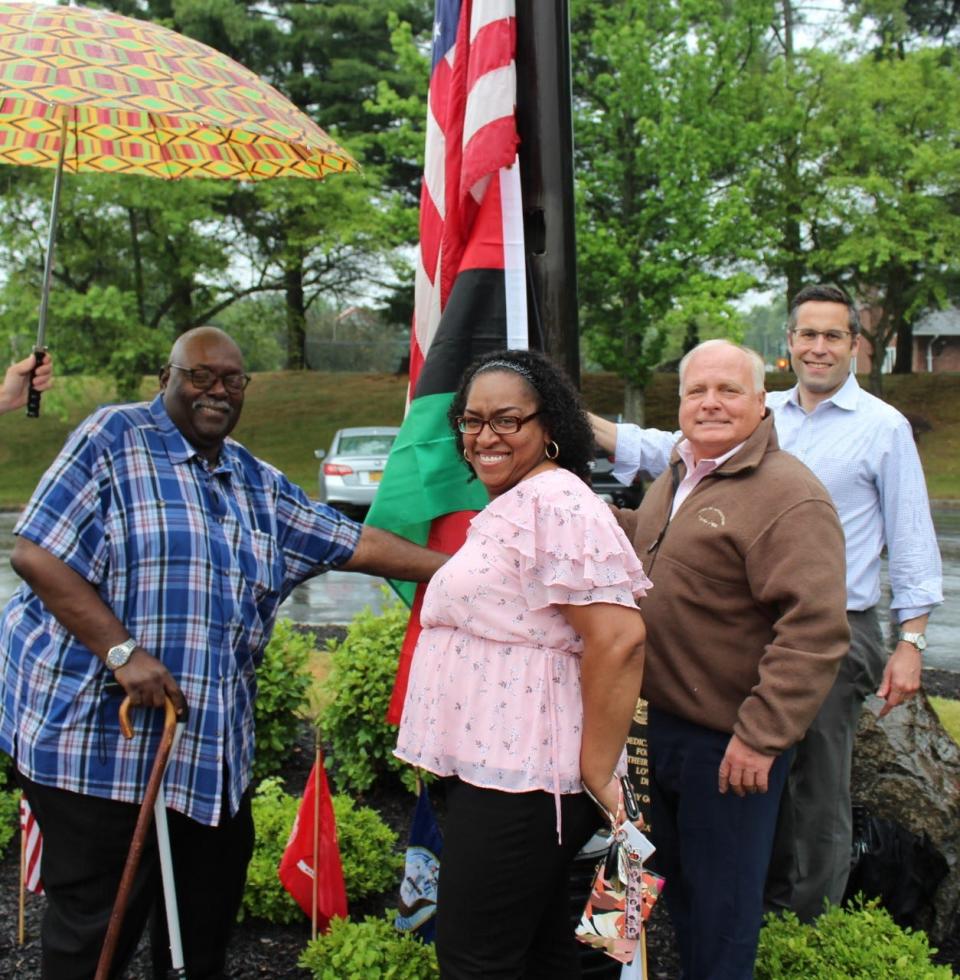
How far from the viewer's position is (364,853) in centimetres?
389

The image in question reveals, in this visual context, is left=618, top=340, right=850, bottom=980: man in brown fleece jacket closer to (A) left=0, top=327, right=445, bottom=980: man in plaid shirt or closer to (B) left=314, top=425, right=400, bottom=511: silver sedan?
(A) left=0, top=327, right=445, bottom=980: man in plaid shirt

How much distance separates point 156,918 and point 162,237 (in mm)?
22144

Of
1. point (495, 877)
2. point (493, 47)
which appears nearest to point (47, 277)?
point (493, 47)

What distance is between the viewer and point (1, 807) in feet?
14.0

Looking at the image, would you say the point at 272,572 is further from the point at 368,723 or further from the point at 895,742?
the point at 895,742

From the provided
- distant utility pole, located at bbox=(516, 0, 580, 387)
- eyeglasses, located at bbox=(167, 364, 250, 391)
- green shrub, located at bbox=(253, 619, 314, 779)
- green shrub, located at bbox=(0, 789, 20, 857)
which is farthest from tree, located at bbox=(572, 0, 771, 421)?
eyeglasses, located at bbox=(167, 364, 250, 391)

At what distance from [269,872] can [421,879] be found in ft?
2.37

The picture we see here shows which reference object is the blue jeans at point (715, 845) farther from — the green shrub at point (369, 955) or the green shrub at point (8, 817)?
the green shrub at point (8, 817)

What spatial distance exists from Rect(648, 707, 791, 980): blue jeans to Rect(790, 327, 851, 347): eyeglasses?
4.39 ft

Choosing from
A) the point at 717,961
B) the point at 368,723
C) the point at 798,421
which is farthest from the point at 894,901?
A: the point at 368,723

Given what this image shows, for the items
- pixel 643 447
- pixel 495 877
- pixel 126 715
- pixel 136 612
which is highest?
pixel 643 447

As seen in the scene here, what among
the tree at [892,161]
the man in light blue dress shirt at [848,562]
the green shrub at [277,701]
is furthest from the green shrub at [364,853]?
the tree at [892,161]

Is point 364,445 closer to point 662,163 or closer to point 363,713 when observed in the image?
point 662,163

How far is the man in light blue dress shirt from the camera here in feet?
11.0
